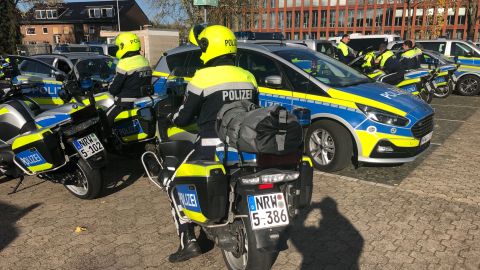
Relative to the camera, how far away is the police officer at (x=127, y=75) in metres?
5.62

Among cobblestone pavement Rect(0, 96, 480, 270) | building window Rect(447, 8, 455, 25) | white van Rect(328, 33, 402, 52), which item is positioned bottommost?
cobblestone pavement Rect(0, 96, 480, 270)

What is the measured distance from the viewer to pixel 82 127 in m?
4.77

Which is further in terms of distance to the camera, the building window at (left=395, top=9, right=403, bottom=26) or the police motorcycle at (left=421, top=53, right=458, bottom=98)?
the building window at (left=395, top=9, right=403, bottom=26)

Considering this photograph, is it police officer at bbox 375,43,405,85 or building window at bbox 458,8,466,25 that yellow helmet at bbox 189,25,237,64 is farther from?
building window at bbox 458,8,466,25

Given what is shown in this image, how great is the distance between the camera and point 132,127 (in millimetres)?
5656

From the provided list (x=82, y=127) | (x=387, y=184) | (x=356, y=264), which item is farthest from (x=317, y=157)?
(x=82, y=127)

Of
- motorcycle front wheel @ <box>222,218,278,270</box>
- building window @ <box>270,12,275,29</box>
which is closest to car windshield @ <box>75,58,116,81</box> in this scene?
motorcycle front wheel @ <box>222,218,278,270</box>

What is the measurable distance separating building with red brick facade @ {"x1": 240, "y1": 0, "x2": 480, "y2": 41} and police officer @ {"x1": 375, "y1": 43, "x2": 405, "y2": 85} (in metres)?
51.6

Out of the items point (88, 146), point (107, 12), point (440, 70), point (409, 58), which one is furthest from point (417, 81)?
point (107, 12)

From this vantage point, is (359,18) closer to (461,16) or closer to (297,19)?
(297,19)

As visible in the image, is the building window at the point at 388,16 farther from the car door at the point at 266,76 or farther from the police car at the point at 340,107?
the car door at the point at 266,76

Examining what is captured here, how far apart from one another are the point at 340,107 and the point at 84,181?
3.56 meters

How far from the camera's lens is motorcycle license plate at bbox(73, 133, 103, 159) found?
15.4ft

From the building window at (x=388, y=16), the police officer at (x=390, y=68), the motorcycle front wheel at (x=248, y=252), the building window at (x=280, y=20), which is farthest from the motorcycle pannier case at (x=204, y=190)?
the building window at (x=280, y=20)
